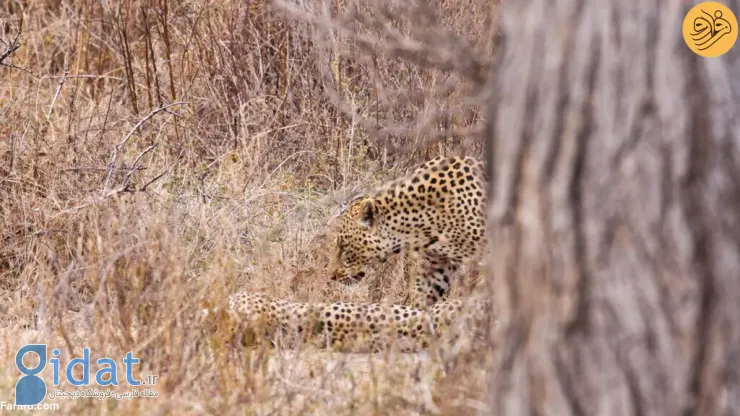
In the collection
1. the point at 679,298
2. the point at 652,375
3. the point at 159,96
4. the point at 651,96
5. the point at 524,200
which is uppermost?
the point at 159,96

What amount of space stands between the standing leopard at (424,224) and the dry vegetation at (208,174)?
0.49 feet

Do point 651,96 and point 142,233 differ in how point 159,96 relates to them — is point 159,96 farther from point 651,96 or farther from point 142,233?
point 651,96

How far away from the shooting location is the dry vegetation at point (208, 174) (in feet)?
10.8

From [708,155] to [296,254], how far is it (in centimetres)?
317

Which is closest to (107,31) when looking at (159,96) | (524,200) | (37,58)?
(37,58)

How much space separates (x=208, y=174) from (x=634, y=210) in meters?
4.01

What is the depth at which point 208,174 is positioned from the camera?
583 centimetres

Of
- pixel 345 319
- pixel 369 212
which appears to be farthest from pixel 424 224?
pixel 345 319

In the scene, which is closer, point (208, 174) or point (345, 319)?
point (345, 319)

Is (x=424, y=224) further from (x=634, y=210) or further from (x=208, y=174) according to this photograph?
(x=634, y=210)

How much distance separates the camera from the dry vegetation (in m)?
3.29

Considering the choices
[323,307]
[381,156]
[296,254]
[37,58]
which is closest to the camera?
[323,307]

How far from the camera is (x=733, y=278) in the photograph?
2064 millimetres

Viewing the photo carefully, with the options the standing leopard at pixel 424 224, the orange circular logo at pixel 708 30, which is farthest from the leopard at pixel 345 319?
the orange circular logo at pixel 708 30
